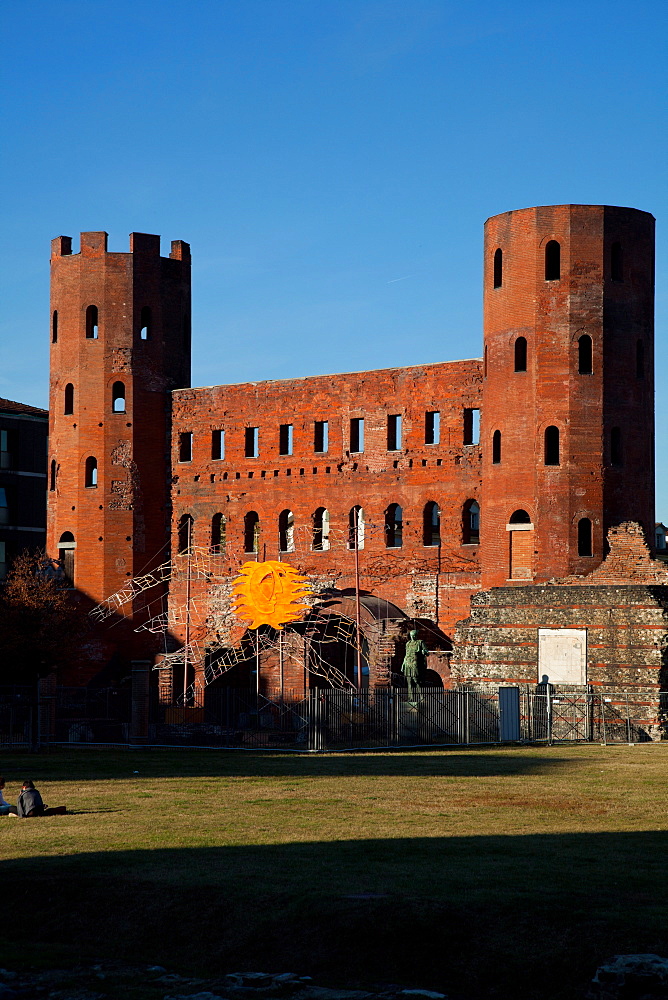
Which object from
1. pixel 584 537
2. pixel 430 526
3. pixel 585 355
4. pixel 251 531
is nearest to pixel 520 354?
pixel 585 355

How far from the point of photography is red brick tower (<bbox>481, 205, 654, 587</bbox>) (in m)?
38.0

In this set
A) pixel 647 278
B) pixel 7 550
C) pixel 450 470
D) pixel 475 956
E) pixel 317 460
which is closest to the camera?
pixel 475 956

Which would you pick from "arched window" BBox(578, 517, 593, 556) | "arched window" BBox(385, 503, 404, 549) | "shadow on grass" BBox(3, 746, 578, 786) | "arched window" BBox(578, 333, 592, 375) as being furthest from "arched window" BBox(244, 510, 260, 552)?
"shadow on grass" BBox(3, 746, 578, 786)

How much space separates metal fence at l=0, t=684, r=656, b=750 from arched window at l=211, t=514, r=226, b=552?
1040cm

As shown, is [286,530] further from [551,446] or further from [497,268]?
[497,268]

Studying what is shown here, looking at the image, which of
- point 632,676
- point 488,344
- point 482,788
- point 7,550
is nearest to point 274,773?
point 482,788

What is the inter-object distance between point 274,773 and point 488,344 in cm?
1859

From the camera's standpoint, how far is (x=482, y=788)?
71.5 feet

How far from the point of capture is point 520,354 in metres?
39.2

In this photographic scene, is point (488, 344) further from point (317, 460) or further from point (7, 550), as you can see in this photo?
point (7, 550)

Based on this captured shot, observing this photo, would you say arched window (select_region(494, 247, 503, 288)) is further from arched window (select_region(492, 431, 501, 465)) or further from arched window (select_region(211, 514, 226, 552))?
arched window (select_region(211, 514, 226, 552))

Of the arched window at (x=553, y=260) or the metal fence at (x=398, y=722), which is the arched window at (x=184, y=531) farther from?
the arched window at (x=553, y=260)

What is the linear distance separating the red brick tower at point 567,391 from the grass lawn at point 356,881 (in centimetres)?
1634

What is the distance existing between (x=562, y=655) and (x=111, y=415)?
20.0 meters
